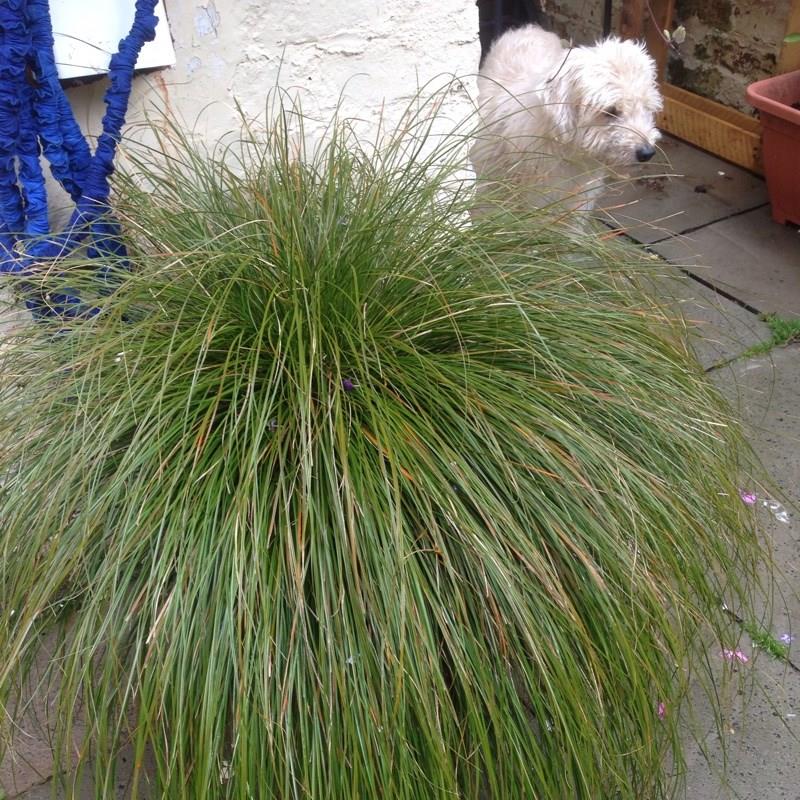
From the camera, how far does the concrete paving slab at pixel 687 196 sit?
12.3 feet

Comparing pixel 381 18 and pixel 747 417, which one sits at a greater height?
pixel 381 18

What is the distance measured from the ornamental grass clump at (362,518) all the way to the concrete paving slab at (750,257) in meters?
1.65

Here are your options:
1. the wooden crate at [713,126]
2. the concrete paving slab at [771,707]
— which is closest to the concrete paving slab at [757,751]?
the concrete paving slab at [771,707]

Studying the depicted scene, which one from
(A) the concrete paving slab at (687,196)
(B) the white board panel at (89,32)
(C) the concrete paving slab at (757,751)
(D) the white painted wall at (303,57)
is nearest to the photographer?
(C) the concrete paving slab at (757,751)

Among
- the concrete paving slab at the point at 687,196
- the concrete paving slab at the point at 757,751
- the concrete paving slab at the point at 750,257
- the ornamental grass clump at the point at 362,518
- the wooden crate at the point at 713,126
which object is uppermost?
the ornamental grass clump at the point at 362,518

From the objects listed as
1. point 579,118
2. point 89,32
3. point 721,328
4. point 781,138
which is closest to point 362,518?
point 89,32

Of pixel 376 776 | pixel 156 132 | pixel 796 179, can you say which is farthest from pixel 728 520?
pixel 796 179

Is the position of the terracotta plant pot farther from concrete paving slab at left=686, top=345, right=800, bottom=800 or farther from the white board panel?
the white board panel

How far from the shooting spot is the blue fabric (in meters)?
1.86

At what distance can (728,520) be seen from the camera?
163 cm

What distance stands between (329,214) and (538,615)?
2.91ft

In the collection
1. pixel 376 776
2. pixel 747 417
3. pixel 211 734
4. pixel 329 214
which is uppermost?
pixel 329 214

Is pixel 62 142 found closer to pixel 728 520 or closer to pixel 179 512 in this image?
pixel 179 512

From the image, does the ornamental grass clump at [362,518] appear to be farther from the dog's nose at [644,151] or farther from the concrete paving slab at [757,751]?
the dog's nose at [644,151]
